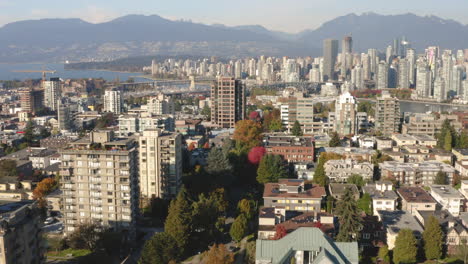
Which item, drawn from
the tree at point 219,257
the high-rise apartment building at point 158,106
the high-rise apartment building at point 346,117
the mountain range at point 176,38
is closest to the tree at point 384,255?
the tree at point 219,257

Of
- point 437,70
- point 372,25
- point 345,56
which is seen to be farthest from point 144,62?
point 372,25

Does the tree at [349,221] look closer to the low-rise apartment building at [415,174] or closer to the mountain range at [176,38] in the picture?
the low-rise apartment building at [415,174]

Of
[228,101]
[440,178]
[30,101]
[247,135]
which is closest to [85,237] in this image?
[247,135]

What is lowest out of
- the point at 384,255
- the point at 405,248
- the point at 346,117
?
the point at 384,255

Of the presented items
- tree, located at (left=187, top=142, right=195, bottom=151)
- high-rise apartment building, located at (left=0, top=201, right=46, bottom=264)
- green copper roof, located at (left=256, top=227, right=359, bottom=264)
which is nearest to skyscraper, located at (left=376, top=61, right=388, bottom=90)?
tree, located at (left=187, top=142, right=195, bottom=151)

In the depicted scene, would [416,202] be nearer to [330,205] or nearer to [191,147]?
[330,205]
